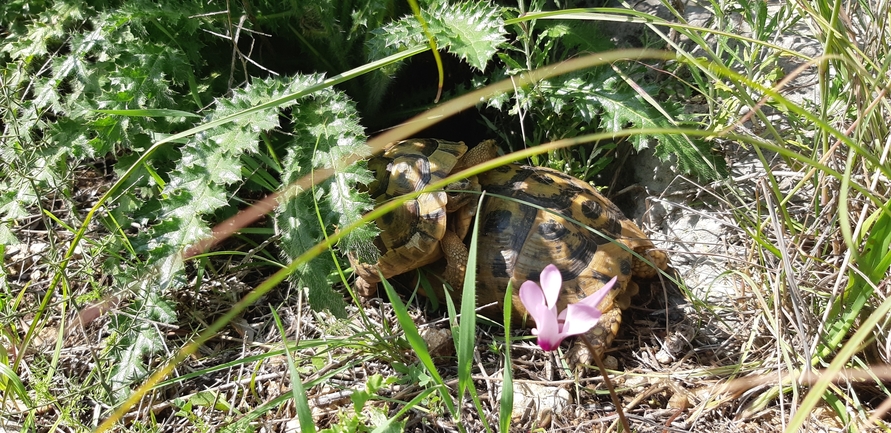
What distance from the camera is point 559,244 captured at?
243 centimetres

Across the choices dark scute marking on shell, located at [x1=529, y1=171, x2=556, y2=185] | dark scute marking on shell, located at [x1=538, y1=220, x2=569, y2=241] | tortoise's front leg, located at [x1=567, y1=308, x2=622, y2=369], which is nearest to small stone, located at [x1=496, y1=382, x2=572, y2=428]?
tortoise's front leg, located at [x1=567, y1=308, x2=622, y2=369]

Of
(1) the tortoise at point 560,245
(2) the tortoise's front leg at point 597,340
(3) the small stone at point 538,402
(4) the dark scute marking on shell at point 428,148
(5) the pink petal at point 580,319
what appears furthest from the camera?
(4) the dark scute marking on shell at point 428,148

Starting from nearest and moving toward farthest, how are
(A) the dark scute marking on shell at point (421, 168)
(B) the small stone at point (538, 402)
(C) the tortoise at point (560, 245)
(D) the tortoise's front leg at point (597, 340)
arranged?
(B) the small stone at point (538, 402) → (D) the tortoise's front leg at point (597, 340) → (C) the tortoise at point (560, 245) → (A) the dark scute marking on shell at point (421, 168)

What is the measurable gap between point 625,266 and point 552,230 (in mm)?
295

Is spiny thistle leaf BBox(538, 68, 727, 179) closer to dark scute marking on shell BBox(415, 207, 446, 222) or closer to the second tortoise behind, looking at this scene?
the second tortoise behind

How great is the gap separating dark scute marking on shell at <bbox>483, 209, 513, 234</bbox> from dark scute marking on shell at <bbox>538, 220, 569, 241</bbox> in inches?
5.1

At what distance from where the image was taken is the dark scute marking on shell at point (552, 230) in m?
2.44

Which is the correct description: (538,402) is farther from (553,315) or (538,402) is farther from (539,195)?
(553,315)

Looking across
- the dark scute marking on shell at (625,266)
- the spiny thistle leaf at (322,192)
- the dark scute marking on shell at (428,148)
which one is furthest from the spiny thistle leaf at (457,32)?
the dark scute marking on shell at (625,266)

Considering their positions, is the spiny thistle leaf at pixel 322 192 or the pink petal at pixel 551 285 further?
the spiny thistle leaf at pixel 322 192

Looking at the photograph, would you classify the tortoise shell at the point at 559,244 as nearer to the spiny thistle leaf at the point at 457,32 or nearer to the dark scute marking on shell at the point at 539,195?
the dark scute marking on shell at the point at 539,195

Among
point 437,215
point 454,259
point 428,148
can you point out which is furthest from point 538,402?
point 428,148

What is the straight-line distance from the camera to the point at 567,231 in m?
2.45

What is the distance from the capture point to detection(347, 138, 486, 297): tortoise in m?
2.43
